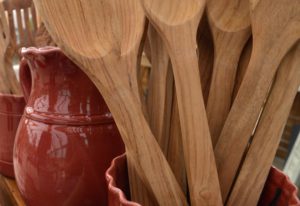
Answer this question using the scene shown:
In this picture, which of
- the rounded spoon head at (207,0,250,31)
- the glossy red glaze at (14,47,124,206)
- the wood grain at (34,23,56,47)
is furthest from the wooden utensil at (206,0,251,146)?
the wood grain at (34,23,56,47)

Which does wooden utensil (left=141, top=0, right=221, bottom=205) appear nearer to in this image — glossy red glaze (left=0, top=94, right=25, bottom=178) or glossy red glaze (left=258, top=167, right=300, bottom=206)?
glossy red glaze (left=258, top=167, right=300, bottom=206)

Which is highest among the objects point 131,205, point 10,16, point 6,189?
point 10,16

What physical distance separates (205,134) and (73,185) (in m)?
0.16

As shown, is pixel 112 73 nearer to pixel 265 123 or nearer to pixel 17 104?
pixel 265 123

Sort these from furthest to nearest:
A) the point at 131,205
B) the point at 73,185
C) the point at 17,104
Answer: the point at 17,104
the point at 73,185
the point at 131,205

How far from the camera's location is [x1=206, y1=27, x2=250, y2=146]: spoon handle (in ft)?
0.93

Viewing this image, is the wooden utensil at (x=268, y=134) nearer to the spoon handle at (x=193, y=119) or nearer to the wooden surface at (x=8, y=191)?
the spoon handle at (x=193, y=119)

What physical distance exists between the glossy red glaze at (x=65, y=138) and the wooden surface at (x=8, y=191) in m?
0.12

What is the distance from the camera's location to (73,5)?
263mm

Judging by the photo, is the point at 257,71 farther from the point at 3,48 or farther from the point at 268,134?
the point at 3,48

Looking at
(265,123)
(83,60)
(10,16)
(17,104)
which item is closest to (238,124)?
(265,123)

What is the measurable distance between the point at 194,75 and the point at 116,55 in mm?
60

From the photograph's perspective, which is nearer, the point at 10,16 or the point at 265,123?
the point at 265,123

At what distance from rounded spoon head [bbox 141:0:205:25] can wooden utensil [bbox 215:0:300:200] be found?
1.6 inches
